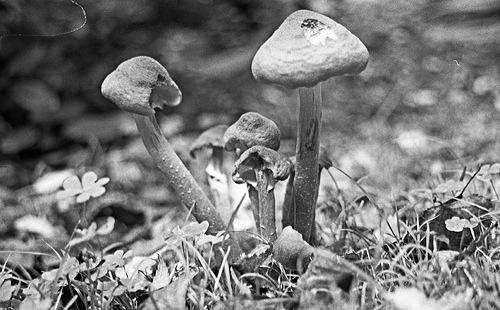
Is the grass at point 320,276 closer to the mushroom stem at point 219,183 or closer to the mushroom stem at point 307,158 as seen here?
the mushroom stem at point 307,158

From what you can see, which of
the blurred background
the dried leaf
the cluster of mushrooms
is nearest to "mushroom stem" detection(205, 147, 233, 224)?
the cluster of mushrooms

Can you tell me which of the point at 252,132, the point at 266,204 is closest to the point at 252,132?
the point at 252,132

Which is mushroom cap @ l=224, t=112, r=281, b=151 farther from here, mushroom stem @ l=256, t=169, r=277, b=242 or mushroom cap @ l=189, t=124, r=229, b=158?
mushroom cap @ l=189, t=124, r=229, b=158

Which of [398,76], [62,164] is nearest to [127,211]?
[62,164]

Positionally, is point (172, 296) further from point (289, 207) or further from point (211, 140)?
point (211, 140)

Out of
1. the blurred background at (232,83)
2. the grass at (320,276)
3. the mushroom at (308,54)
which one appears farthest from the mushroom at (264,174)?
the blurred background at (232,83)

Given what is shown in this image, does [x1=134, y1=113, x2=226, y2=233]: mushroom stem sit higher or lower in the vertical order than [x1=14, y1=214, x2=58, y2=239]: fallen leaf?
higher

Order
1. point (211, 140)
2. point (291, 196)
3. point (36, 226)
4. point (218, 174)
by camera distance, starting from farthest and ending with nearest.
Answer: point (36, 226) < point (218, 174) < point (211, 140) < point (291, 196)
